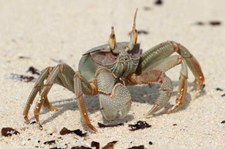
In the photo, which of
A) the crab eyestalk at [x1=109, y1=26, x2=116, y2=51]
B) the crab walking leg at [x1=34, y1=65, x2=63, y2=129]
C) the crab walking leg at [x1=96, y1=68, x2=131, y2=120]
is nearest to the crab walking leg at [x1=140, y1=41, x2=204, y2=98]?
the crab eyestalk at [x1=109, y1=26, x2=116, y2=51]

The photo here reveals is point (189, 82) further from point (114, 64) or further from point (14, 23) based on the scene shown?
point (14, 23)

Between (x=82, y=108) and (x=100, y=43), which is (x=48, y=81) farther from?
(x=100, y=43)

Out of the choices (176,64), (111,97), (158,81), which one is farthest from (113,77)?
(176,64)

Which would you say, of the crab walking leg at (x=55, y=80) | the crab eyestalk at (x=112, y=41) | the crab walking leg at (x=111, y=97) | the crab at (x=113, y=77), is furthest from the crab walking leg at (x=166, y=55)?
the crab walking leg at (x=55, y=80)

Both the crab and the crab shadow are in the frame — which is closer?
the crab

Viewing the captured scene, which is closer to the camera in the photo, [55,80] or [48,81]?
[48,81]

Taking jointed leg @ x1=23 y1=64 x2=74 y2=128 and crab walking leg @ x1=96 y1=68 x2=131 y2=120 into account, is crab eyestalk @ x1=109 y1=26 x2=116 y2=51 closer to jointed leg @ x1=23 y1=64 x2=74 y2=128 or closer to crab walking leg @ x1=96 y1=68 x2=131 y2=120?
crab walking leg @ x1=96 y1=68 x2=131 y2=120

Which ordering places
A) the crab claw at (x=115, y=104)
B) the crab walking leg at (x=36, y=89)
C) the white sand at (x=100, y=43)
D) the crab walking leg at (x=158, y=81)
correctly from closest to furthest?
the white sand at (x=100, y=43) → the crab claw at (x=115, y=104) → the crab walking leg at (x=36, y=89) → the crab walking leg at (x=158, y=81)

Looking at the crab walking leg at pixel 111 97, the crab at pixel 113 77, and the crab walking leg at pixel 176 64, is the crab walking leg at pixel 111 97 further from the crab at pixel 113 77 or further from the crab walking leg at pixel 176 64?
the crab walking leg at pixel 176 64
